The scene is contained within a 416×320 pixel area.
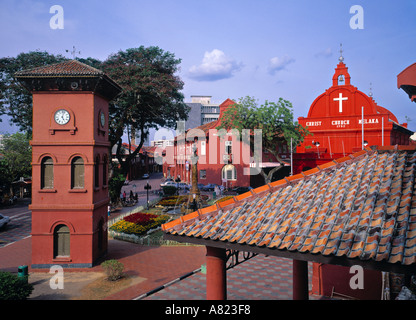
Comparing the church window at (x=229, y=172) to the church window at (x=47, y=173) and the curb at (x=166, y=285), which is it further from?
the church window at (x=47, y=173)

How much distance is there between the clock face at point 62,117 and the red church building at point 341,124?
1015 inches

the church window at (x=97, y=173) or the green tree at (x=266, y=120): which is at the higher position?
the green tree at (x=266, y=120)

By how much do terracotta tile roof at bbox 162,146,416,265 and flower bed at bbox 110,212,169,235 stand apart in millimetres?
15414

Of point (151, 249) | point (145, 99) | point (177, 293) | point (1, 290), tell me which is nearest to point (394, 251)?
point (177, 293)

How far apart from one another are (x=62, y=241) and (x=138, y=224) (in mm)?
6688

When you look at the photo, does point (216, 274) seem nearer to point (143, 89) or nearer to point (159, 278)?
point (159, 278)

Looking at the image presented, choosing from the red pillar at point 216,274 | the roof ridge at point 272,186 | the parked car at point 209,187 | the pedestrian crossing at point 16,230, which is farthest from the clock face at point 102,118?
the parked car at point 209,187

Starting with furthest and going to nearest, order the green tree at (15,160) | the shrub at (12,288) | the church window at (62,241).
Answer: the green tree at (15,160), the church window at (62,241), the shrub at (12,288)

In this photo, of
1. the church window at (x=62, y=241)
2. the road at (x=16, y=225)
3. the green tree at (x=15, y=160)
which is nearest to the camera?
the church window at (x=62, y=241)

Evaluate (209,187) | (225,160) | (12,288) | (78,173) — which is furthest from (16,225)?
(225,160)

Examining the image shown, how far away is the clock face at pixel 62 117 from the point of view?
52.5 ft

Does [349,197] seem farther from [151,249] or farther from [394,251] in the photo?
[151,249]

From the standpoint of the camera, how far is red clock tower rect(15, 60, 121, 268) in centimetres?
1574
